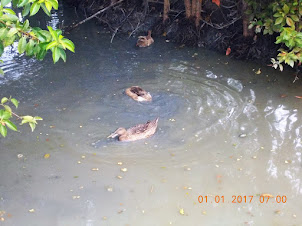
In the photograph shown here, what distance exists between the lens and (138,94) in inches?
238

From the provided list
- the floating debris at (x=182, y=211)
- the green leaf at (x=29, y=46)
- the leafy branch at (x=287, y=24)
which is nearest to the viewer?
the green leaf at (x=29, y=46)

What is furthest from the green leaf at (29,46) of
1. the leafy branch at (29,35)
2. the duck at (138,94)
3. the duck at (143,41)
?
the duck at (143,41)

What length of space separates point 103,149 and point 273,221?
221cm

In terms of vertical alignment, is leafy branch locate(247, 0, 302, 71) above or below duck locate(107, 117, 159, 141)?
above

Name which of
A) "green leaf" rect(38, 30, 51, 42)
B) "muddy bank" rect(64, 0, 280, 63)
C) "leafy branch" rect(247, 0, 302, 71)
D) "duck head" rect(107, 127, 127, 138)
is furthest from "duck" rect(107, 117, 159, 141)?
"muddy bank" rect(64, 0, 280, 63)

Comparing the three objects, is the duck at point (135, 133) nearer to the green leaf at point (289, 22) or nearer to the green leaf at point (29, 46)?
the green leaf at point (29, 46)

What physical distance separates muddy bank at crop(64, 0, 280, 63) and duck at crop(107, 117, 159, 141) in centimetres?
340

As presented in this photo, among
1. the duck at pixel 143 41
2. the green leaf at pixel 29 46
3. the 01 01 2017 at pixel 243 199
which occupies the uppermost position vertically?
the green leaf at pixel 29 46

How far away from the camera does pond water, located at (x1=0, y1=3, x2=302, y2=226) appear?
13.2 feet

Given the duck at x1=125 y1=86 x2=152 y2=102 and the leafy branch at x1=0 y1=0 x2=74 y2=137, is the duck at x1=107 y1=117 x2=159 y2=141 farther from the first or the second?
the leafy branch at x1=0 y1=0 x2=74 y2=137

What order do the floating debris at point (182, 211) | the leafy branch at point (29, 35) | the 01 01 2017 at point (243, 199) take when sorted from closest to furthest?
1. the leafy branch at point (29, 35)
2. the floating debris at point (182, 211)
3. the 01 01 2017 at point (243, 199)

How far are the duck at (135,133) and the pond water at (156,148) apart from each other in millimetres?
80

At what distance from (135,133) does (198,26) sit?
431cm

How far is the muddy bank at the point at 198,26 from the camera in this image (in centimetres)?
768
